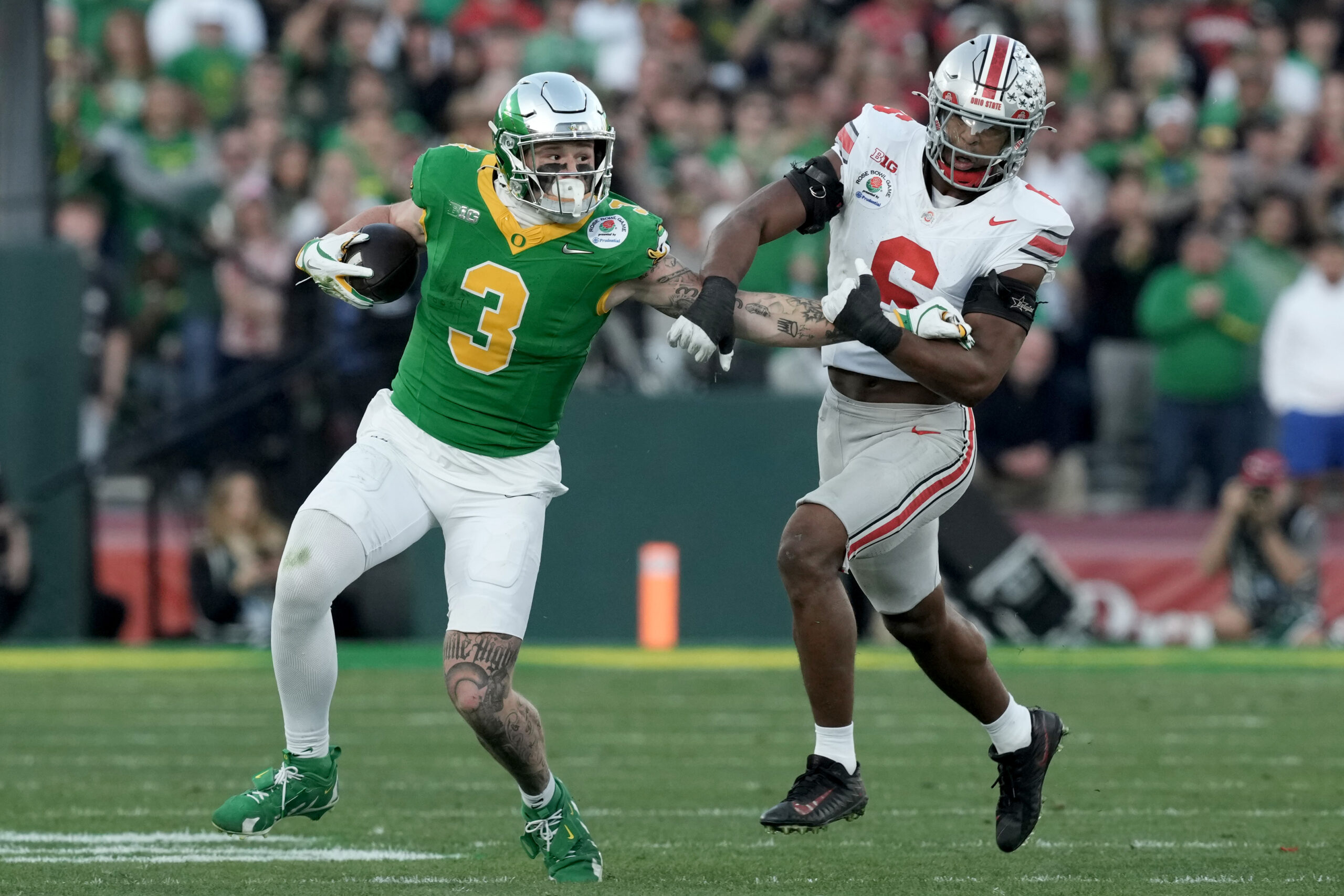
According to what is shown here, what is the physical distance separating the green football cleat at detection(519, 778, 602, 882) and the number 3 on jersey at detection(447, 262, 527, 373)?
3.73 ft

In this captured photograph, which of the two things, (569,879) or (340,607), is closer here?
(569,879)

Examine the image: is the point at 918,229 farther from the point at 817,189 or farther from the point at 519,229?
the point at 519,229

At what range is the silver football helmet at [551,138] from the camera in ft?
17.8

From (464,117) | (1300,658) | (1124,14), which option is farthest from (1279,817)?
(1124,14)

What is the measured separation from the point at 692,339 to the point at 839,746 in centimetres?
125

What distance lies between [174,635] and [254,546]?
2.49 ft

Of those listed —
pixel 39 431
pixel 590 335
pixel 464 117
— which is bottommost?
pixel 39 431

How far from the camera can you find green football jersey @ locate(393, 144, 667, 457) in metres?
5.57

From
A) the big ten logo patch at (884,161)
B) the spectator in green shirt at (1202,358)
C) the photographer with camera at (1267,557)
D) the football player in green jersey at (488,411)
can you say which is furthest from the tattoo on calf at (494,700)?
the spectator in green shirt at (1202,358)

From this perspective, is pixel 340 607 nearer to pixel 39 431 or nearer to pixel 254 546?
pixel 254 546

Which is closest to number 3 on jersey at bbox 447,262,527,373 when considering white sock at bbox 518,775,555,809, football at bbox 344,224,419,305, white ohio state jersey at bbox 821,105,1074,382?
football at bbox 344,224,419,305

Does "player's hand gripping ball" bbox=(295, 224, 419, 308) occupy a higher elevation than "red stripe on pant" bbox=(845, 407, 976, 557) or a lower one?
higher

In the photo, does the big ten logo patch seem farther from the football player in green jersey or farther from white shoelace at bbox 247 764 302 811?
white shoelace at bbox 247 764 302 811

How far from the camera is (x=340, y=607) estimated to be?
1174 centimetres
